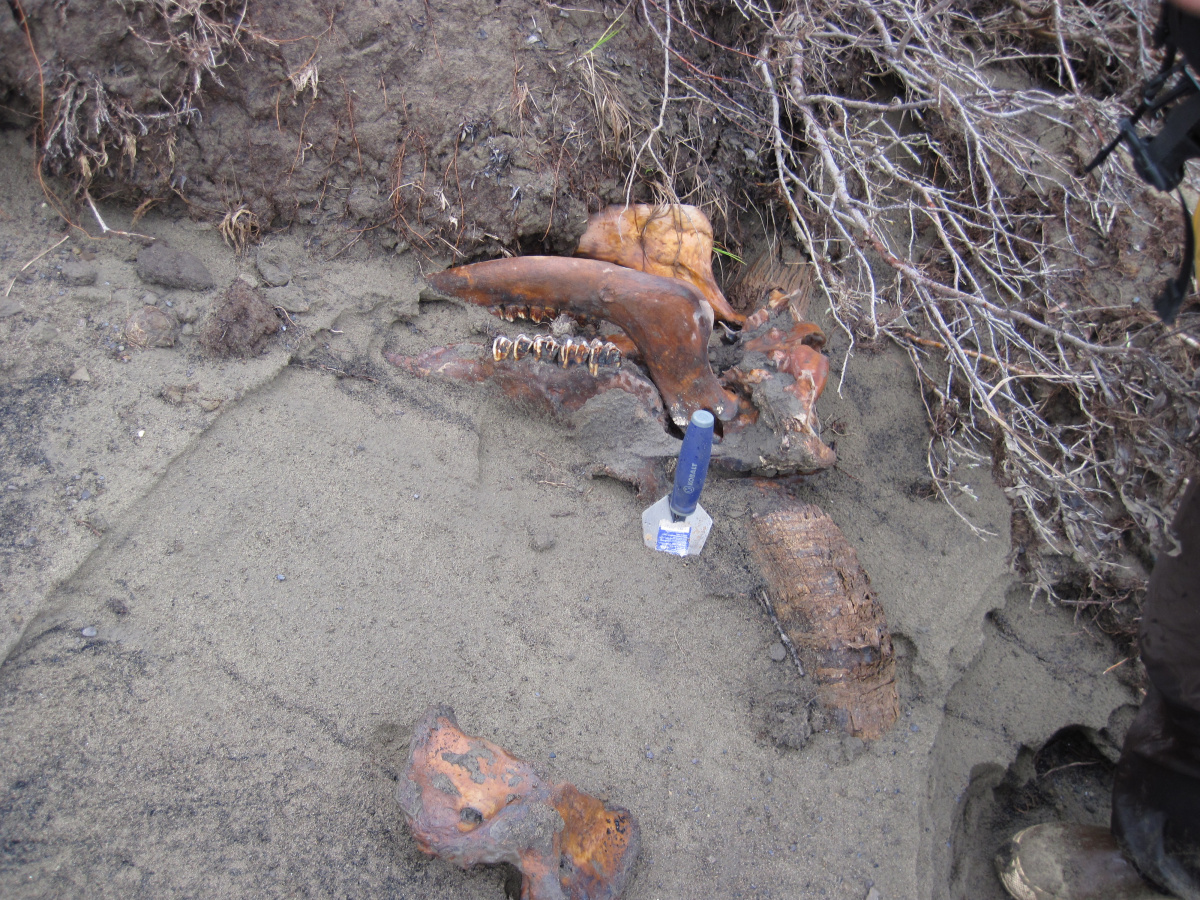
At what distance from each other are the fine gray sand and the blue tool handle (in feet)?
0.67

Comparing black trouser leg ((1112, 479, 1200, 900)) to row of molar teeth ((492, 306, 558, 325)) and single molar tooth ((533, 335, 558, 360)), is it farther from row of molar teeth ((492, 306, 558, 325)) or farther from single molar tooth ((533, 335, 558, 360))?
row of molar teeth ((492, 306, 558, 325))

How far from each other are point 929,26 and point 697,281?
4.74ft

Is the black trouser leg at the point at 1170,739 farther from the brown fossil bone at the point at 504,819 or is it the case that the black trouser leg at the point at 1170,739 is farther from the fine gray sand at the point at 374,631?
the brown fossil bone at the point at 504,819

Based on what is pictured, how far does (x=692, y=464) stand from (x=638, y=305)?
654 millimetres

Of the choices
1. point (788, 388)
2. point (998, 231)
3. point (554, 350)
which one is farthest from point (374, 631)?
point (998, 231)

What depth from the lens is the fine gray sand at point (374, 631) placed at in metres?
1.51

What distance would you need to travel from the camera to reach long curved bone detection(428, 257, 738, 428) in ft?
7.67

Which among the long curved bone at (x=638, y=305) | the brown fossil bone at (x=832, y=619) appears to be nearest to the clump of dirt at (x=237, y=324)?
the long curved bone at (x=638, y=305)

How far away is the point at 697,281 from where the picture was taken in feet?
8.87

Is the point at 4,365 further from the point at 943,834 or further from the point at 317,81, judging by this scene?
the point at 943,834

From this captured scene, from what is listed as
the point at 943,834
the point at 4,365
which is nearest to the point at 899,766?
the point at 943,834

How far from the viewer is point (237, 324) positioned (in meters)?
2.17

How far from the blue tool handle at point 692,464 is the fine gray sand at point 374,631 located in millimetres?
204

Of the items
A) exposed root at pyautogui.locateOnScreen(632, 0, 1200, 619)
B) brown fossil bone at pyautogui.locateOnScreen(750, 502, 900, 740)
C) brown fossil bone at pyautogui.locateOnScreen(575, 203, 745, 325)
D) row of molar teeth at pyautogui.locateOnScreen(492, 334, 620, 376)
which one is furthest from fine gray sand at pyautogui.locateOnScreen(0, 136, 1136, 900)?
brown fossil bone at pyautogui.locateOnScreen(575, 203, 745, 325)
